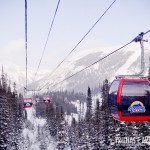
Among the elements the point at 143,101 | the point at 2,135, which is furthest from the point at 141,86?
the point at 2,135

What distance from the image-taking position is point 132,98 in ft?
41.9

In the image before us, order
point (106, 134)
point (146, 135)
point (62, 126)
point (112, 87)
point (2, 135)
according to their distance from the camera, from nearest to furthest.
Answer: point (112, 87), point (146, 135), point (2, 135), point (106, 134), point (62, 126)

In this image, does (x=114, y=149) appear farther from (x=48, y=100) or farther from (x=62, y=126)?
(x=62, y=126)

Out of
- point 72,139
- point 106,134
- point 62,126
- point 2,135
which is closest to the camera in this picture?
point 2,135

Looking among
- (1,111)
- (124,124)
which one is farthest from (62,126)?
(124,124)

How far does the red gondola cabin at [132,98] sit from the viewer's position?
41.9 feet

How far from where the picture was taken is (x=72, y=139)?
244 ft

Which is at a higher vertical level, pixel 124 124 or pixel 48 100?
pixel 48 100

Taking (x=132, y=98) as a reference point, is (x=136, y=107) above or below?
below

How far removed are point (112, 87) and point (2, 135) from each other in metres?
26.4

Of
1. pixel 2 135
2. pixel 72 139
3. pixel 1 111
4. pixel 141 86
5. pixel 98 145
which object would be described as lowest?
pixel 72 139

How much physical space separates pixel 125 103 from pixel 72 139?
64011 mm

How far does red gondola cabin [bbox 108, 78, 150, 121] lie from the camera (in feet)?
41.9

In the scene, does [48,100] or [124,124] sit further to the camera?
[48,100]
